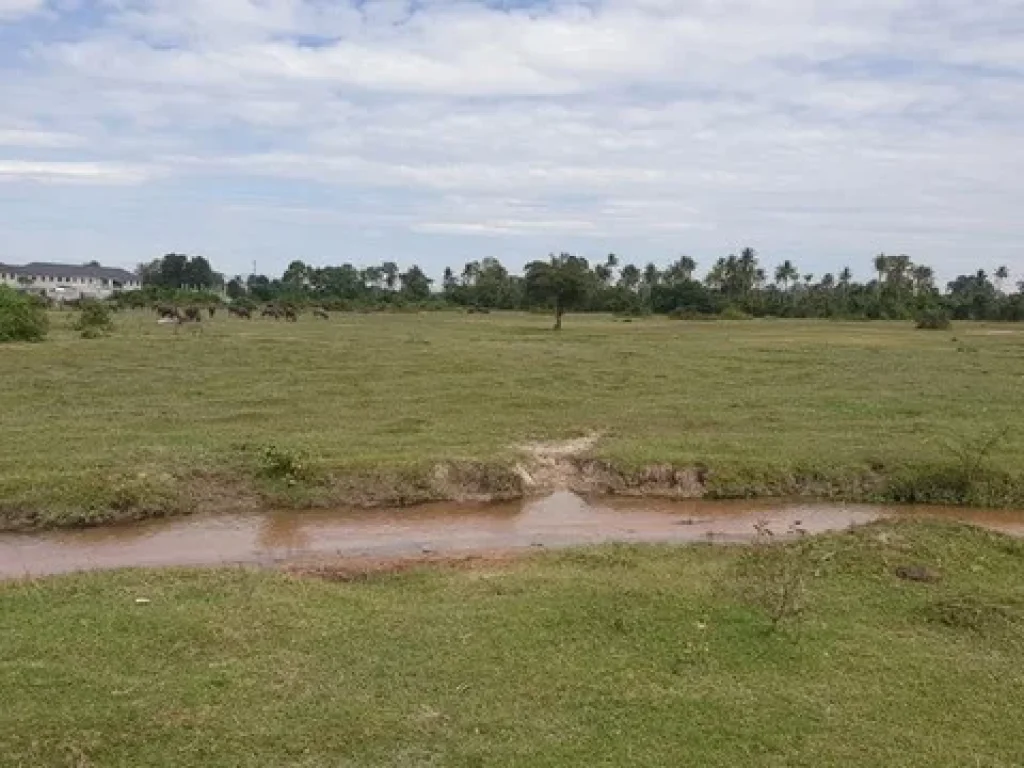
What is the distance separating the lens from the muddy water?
13.6 m

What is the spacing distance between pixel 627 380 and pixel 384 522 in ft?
45.4

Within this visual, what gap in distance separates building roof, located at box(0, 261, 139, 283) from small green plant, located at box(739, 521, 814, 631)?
137 m

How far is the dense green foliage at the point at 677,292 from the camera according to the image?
254 ft

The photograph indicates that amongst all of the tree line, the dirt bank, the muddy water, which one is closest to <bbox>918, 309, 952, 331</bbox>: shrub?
the tree line

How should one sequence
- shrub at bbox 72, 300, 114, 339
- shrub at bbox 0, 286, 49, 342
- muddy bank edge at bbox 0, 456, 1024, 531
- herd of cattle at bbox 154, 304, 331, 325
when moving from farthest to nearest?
herd of cattle at bbox 154, 304, 331, 325 → shrub at bbox 72, 300, 114, 339 → shrub at bbox 0, 286, 49, 342 → muddy bank edge at bbox 0, 456, 1024, 531

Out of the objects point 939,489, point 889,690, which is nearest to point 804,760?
point 889,690

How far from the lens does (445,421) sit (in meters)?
21.0

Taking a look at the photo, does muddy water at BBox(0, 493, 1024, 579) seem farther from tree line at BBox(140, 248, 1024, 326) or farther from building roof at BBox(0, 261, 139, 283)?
building roof at BBox(0, 261, 139, 283)

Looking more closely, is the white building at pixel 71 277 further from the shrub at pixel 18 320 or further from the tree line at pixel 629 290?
the shrub at pixel 18 320

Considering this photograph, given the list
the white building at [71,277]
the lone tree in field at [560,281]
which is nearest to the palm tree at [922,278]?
the lone tree in field at [560,281]

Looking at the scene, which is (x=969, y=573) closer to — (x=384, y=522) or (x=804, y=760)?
(x=804, y=760)

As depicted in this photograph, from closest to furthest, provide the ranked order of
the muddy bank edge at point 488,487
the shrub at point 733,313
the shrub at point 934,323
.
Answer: the muddy bank edge at point 488,487, the shrub at point 934,323, the shrub at point 733,313

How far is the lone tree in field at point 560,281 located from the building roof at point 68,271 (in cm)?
10115

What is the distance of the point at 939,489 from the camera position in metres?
17.7
